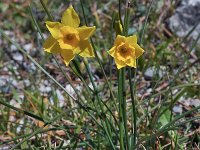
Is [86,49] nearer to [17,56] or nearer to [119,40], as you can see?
[119,40]

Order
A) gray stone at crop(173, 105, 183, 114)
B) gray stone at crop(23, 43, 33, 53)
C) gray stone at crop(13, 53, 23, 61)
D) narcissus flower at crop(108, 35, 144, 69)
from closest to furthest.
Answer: narcissus flower at crop(108, 35, 144, 69)
gray stone at crop(173, 105, 183, 114)
gray stone at crop(13, 53, 23, 61)
gray stone at crop(23, 43, 33, 53)

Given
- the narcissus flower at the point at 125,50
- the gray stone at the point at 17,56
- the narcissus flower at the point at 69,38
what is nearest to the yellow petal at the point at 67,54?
the narcissus flower at the point at 69,38

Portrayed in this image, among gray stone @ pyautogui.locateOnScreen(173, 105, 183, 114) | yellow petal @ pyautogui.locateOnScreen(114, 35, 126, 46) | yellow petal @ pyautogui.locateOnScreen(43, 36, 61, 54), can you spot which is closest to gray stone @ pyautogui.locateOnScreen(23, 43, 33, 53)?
gray stone @ pyautogui.locateOnScreen(173, 105, 183, 114)

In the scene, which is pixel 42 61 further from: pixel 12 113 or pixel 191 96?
pixel 191 96

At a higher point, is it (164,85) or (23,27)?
(23,27)

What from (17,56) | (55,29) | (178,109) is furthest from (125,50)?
(17,56)

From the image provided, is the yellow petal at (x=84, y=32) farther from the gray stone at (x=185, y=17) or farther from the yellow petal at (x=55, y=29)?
the gray stone at (x=185, y=17)

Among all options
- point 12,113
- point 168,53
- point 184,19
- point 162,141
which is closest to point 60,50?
point 162,141

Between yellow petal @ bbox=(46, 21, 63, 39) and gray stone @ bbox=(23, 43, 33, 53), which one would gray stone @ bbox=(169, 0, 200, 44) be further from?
yellow petal @ bbox=(46, 21, 63, 39)
